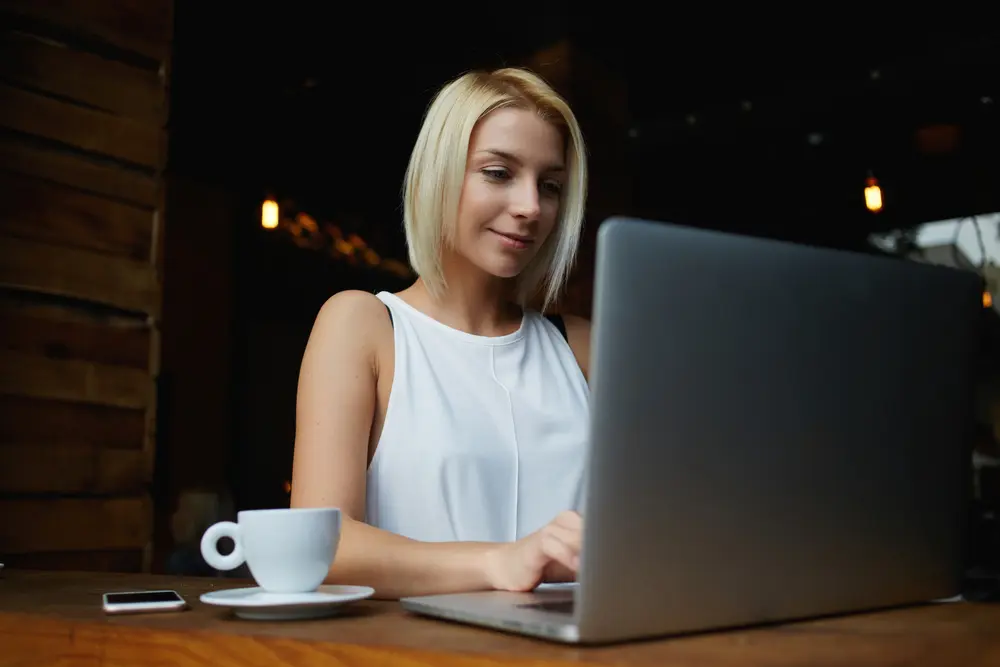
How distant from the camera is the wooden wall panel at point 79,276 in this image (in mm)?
2092

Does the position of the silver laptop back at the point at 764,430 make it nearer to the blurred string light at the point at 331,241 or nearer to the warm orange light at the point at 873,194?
the warm orange light at the point at 873,194

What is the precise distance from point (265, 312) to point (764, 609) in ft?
23.8

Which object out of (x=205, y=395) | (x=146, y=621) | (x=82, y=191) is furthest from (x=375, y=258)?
(x=146, y=621)

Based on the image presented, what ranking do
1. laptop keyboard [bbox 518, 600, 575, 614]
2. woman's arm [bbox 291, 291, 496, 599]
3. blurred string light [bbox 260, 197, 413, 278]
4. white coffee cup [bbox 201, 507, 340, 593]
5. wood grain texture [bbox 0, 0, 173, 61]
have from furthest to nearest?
blurred string light [bbox 260, 197, 413, 278]
wood grain texture [bbox 0, 0, 173, 61]
woman's arm [bbox 291, 291, 496, 599]
white coffee cup [bbox 201, 507, 340, 593]
laptop keyboard [bbox 518, 600, 575, 614]

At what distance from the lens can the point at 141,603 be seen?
2.99 feet

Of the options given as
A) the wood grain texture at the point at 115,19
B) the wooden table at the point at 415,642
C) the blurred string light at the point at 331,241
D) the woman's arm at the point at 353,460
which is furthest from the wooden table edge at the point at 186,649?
the blurred string light at the point at 331,241

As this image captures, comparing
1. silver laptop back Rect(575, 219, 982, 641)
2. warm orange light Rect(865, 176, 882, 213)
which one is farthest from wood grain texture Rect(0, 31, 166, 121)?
warm orange light Rect(865, 176, 882, 213)

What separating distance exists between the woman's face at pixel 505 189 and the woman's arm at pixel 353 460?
206 millimetres

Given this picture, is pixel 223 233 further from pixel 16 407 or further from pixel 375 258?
pixel 16 407

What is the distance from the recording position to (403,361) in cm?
158

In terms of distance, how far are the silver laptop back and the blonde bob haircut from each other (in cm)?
90

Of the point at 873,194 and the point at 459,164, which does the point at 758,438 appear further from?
the point at 873,194

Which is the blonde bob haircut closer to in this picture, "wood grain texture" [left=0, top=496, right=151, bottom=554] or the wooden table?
the wooden table

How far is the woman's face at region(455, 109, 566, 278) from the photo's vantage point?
1.55m
